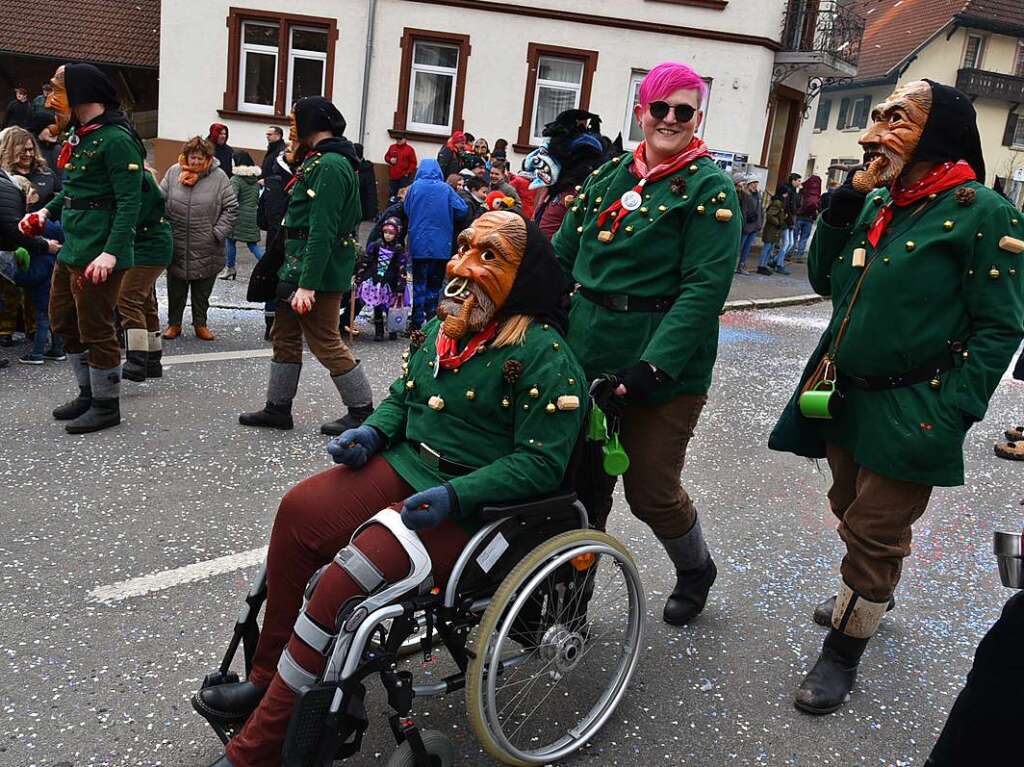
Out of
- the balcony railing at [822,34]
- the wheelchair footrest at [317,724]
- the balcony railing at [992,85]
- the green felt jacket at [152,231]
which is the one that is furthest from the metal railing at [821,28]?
the balcony railing at [992,85]

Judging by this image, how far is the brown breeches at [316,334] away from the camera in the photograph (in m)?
5.45

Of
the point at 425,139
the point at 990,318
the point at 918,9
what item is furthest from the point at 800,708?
the point at 918,9

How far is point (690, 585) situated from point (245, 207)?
886 centimetres

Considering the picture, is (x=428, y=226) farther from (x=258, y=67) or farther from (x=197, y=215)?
(x=258, y=67)

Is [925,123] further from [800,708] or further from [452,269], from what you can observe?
[800,708]

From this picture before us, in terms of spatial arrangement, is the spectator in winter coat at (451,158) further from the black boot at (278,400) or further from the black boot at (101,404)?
the black boot at (101,404)

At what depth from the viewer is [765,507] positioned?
5.12m

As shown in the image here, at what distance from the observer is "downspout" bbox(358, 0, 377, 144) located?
17438 mm

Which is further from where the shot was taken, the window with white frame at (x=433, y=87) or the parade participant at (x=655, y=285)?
the window with white frame at (x=433, y=87)

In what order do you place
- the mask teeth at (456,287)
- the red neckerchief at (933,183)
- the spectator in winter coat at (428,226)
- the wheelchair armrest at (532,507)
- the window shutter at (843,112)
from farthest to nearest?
the window shutter at (843,112), the spectator in winter coat at (428,226), the red neckerchief at (933,183), the mask teeth at (456,287), the wheelchair armrest at (532,507)

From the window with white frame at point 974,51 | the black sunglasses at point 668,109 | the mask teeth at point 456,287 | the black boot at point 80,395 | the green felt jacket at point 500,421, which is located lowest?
the black boot at point 80,395

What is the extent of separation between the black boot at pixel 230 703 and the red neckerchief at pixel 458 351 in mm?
1063

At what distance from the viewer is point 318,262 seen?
207 inches

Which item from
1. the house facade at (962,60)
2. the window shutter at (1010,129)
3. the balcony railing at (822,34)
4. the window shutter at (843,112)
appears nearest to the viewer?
the balcony railing at (822,34)
